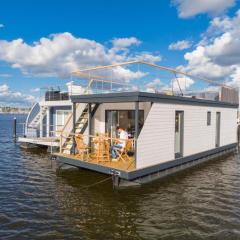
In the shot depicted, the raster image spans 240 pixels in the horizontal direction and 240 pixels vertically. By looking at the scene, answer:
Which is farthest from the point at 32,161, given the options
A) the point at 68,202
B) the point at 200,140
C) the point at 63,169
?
the point at 200,140

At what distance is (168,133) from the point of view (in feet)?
46.3

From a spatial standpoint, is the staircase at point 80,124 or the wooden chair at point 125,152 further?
the staircase at point 80,124

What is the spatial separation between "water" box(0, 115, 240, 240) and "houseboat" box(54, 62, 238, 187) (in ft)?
2.83

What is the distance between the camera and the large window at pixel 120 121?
1614 centimetres

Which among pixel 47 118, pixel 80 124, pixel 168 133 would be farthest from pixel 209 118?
pixel 47 118

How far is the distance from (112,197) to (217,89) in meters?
13.1

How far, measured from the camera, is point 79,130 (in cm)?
1647

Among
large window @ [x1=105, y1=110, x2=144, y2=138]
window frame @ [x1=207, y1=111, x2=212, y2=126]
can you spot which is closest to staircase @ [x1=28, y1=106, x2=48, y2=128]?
large window @ [x1=105, y1=110, x2=144, y2=138]

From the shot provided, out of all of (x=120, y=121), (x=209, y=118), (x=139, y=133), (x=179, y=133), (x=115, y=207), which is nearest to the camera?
(x=115, y=207)

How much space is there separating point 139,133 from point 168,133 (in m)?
2.14

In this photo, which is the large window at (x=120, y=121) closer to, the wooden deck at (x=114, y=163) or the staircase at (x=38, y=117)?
the wooden deck at (x=114, y=163)

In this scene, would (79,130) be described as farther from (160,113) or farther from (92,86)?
(160,113)

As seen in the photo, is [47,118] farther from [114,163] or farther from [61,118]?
[114,163]

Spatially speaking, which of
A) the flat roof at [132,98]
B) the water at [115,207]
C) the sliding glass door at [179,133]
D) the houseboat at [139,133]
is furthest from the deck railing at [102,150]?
the sliding glass door at [179,133]
